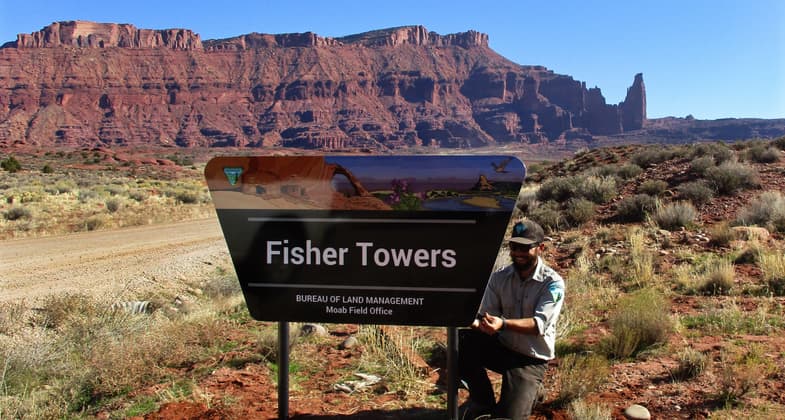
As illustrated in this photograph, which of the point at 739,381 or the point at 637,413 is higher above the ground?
the point at 739,381

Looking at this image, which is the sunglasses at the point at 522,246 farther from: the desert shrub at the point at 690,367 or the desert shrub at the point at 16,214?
the desert shrub at the point at 16,214

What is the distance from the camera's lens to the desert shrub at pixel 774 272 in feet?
23.5

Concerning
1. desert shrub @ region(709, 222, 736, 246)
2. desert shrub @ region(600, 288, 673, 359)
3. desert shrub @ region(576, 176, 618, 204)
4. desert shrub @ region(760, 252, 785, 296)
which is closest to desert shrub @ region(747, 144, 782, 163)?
desert shrub @ region(576, 176, 618, 204)

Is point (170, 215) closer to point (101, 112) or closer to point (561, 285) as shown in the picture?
point (561, 285)

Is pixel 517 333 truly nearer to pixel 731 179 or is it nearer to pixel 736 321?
pixel 736 321

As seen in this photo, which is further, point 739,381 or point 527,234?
point 739,381

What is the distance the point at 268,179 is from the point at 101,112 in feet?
593

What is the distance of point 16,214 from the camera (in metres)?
17.5

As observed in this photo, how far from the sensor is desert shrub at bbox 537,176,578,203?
54.6 ft

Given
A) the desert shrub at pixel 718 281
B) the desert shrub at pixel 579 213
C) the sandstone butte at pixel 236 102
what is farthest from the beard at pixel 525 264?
the sandstone butte at pixel 236 102

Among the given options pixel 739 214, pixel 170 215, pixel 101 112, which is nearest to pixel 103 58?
pixel 101 112

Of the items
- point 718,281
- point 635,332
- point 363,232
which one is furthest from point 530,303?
point 718,281

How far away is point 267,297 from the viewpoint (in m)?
3.13

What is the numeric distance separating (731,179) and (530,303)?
40.5 ft
